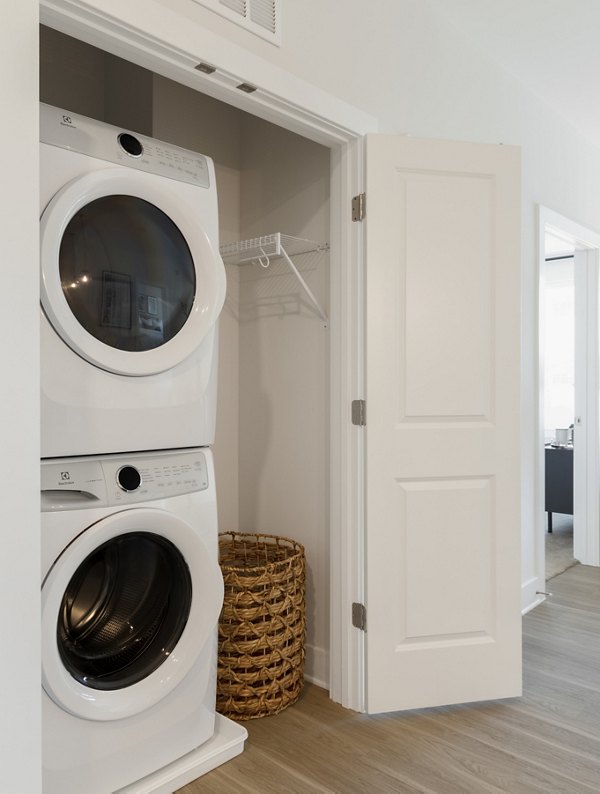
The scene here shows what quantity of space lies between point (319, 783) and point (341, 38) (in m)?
2.37

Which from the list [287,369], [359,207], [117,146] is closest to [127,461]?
[117,146]

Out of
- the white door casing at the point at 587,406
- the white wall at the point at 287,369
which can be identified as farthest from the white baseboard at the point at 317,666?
the white door casing at the point at 587,406

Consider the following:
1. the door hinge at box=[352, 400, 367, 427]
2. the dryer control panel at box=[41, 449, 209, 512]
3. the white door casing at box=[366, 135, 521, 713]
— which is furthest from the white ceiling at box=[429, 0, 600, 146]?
the dryer control panel at box=[41, 449, 209, 512]

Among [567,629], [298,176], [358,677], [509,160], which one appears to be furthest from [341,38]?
[567,629]

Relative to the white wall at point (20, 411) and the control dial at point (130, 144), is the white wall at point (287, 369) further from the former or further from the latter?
the white wall at point (20, 411)

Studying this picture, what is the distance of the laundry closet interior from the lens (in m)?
2.50

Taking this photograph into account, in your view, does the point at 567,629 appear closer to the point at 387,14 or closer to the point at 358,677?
the point at 358,677

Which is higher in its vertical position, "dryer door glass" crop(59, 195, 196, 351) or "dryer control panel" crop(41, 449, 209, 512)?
"dryer door glass" crop(59, 195, 196, 351)

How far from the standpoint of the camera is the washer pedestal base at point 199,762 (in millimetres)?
1773

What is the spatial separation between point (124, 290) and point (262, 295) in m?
1.07

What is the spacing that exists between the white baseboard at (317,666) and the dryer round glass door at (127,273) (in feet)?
4.54

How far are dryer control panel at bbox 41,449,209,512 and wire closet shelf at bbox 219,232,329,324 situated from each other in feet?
2.66

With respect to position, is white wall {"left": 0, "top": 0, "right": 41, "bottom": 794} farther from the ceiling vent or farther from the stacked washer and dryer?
the ceiling vent

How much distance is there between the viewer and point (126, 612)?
179 centimetres
